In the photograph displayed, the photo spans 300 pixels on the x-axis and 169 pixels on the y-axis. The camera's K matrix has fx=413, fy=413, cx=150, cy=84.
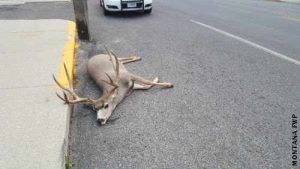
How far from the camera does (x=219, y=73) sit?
271 inches

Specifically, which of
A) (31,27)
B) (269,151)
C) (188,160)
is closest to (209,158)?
(188,160)

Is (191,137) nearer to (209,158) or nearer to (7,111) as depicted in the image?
(209,158)

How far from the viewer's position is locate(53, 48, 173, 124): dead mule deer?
5.12m

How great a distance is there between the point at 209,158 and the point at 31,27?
7.01m

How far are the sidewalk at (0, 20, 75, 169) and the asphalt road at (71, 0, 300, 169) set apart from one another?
1.04ft

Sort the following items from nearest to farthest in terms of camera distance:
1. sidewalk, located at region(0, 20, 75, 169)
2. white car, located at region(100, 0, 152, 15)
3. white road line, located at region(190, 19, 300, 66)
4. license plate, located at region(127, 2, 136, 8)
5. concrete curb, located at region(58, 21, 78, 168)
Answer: sidewalk, located at region(0, 20, 75, 169), concrete curb, located at region(58, 21, 78, 168), white road line, located at region(190, 19, 300, 66), white car, located at region(100, 0, 152, 15), license plate, located at region(127, 2, 136, 8)

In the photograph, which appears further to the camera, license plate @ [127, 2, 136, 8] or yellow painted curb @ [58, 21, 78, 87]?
license plate @ [127, 2, 136, 8]

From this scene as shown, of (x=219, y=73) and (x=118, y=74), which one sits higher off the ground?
(x=118, y=74)

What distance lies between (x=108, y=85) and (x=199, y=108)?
4.22 ft

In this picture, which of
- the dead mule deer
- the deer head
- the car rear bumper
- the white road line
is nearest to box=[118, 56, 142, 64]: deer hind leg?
the dead mule deer

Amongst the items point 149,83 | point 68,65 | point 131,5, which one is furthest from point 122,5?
point 149,83

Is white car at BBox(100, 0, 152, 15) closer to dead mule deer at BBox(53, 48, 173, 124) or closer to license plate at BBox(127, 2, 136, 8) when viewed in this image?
license plate at BBox(127, 2, 136, 8)

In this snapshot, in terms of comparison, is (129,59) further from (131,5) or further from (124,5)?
(131,5)

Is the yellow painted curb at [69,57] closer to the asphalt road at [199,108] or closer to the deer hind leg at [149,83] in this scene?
the asphalt road at [199,108]
